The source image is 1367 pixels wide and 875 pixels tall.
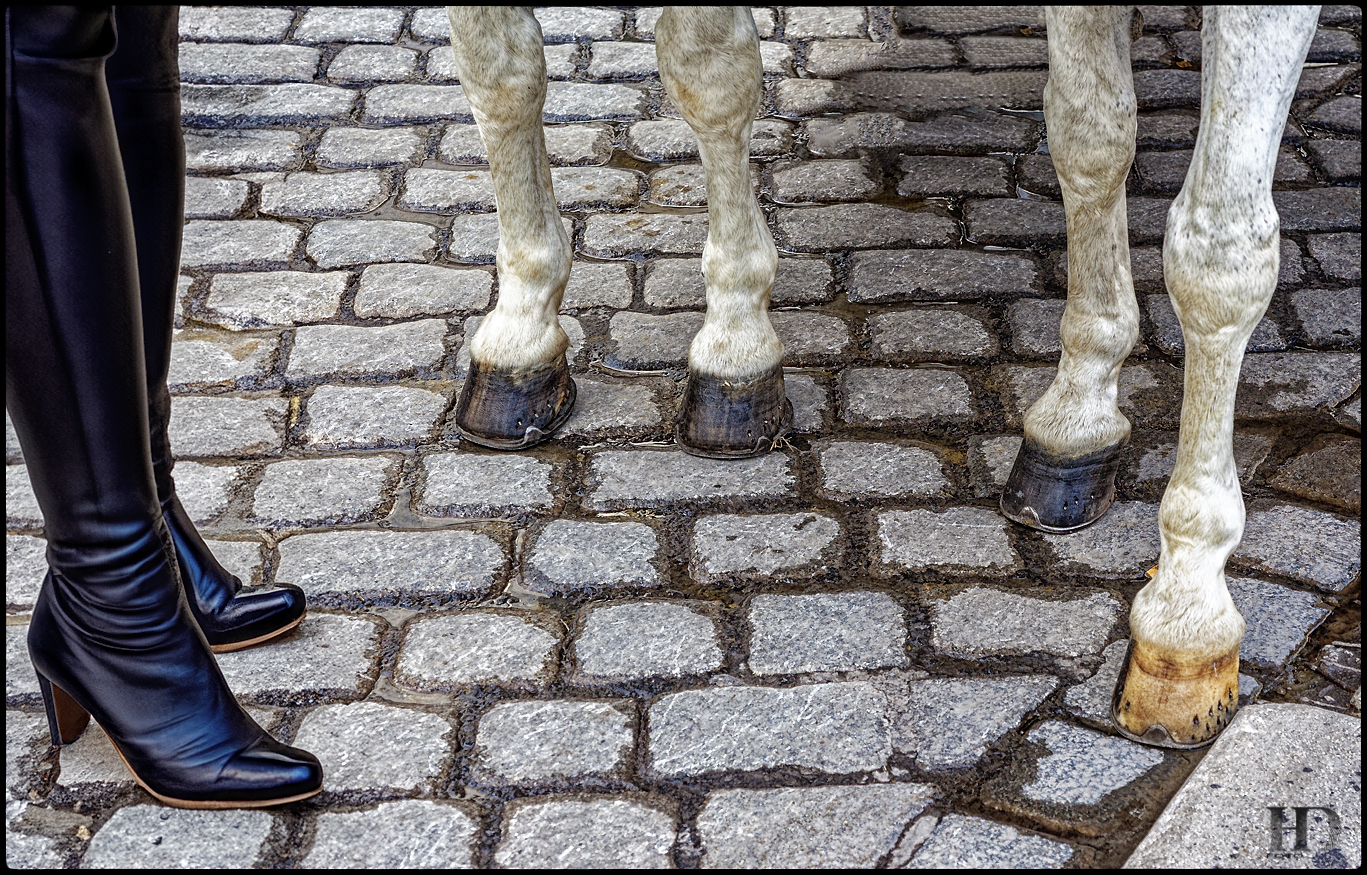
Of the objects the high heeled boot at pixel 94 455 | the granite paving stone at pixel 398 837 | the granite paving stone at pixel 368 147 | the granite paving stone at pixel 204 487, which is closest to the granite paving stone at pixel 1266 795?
the granite paving stone at pixel 398 837

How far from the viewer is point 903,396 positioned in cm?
310

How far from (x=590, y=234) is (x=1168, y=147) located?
1.82 m

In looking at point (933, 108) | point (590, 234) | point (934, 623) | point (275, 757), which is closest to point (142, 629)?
point (275, 757)

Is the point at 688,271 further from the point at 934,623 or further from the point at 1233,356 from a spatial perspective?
the point at 1233,356

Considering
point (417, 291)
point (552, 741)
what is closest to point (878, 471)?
point (552, 741)

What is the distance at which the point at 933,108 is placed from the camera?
4488 millimetres

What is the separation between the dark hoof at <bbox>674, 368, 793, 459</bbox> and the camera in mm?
2939

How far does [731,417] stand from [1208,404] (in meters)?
1.09

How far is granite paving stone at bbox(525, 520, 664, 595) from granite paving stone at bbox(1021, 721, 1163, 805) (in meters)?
0.81

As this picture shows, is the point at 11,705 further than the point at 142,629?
Yes

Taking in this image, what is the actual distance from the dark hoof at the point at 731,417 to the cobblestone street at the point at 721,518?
0.04m

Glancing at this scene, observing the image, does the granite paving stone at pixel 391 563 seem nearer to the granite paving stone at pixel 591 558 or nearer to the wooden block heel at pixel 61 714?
the granite paving stone at pixel 591 558

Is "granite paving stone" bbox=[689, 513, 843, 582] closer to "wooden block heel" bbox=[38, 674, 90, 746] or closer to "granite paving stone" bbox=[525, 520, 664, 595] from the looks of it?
"granite paving stone" bbox=[525, 520, 664, 595]

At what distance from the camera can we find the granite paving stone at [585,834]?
6.31 feet
